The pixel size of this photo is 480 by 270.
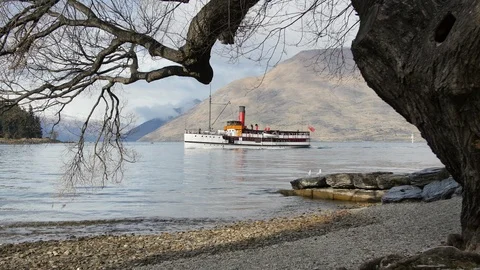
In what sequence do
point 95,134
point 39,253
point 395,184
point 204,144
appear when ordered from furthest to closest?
point 204,144 < point 395,184 < point 39,253 < point 95,134

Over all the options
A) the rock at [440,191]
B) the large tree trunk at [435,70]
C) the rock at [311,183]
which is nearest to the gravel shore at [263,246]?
the large tree trunk at [435,70]

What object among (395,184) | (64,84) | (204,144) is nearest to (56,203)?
(395,184)

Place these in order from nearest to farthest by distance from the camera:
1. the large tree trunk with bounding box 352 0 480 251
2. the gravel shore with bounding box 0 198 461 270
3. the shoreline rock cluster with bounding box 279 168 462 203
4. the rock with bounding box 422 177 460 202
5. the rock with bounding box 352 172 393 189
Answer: the large tree trunk with bounding box 352 0 480 251 < the gravel shore with bounding box 0 198 461 270 < the rock with bounding box 422 177 460 202 < the shoreline rock cluster with bounding box 279 168 462 203 < the rock with bounding box 352 172 393 189

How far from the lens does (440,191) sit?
14148 mm

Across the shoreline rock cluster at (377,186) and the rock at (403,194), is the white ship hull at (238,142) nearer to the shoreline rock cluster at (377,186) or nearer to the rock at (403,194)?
the shoreline rock cluster at (377,186)

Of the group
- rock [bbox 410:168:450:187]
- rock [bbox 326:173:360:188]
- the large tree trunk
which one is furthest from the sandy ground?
rock [bbox 326:173:360:188]

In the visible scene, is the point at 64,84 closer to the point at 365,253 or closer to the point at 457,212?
the point at 365,253

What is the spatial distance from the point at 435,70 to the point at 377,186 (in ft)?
57.8

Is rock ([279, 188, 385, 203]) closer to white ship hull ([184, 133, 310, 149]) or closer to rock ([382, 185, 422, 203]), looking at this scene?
rock ([382, 185, 422, 203])

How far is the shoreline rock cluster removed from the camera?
Result: 15.6m

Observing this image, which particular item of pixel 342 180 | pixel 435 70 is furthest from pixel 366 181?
pixel 435 70

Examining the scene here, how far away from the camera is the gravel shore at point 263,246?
632 cm

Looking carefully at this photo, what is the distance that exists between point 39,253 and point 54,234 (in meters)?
3.70

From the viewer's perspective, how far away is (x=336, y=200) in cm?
2069
